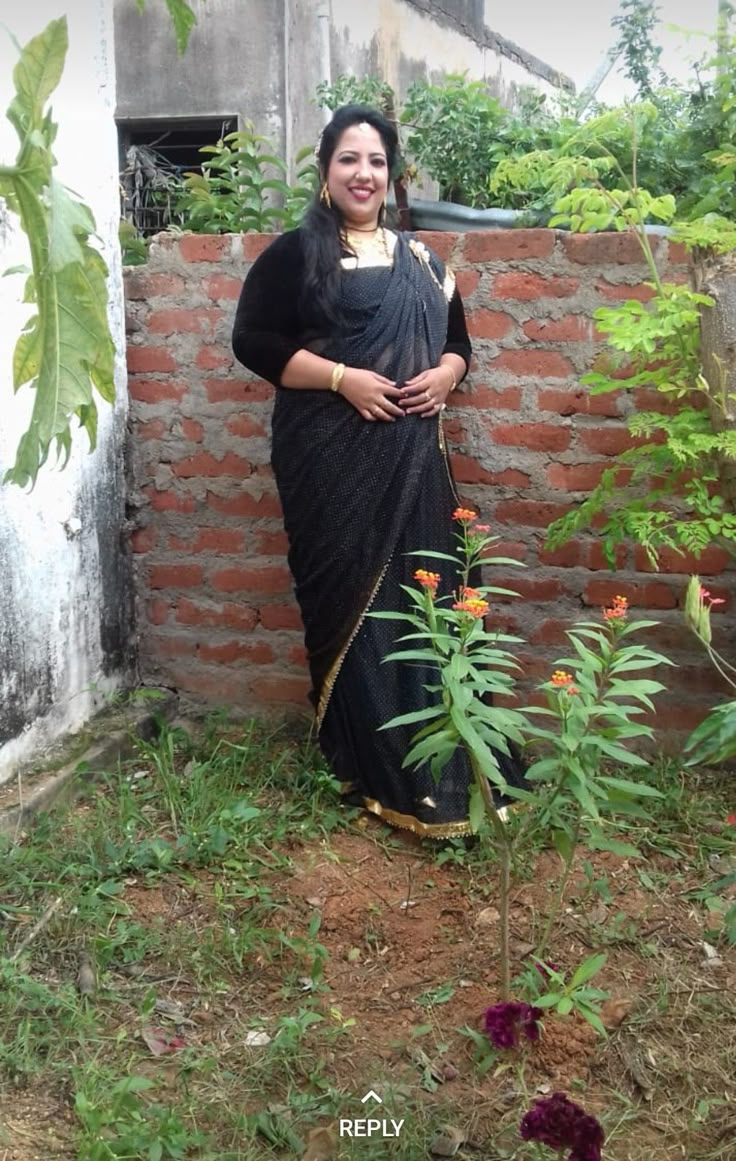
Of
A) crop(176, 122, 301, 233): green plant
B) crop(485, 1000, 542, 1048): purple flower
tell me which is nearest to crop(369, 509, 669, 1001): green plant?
crop(485, 1000, 542, 1048): purple flower

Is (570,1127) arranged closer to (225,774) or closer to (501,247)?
(225,774)

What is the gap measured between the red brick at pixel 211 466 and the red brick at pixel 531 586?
798 mm

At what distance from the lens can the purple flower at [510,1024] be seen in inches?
75.2

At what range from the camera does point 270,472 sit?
3.24 metres

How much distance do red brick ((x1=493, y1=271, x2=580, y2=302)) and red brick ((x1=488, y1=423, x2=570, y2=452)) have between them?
342mm

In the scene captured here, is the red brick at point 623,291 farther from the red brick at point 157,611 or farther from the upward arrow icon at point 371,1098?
the upward arrow icon at point 371,1098

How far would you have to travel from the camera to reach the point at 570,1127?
5.06ft

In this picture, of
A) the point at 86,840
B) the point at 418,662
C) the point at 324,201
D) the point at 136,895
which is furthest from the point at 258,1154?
the point at 324,201

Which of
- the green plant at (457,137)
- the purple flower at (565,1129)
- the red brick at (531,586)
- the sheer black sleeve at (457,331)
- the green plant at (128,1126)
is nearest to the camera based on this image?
the purple flower at (565,1129)

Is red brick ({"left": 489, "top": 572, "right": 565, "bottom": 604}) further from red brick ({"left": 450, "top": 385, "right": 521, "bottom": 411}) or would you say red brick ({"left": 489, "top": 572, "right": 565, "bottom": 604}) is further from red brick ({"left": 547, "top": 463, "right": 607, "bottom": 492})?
red brick ({"left": 450, "top": 385, "right": 521, "bottom": 411})

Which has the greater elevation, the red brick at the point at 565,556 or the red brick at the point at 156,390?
the red brick at the point at 156,390

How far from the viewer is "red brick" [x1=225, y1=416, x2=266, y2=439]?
3.21 meters

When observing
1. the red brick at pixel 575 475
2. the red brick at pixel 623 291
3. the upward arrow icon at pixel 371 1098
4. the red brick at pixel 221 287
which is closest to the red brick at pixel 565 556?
the red brick at pixel 575 475

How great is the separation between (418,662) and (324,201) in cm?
117
